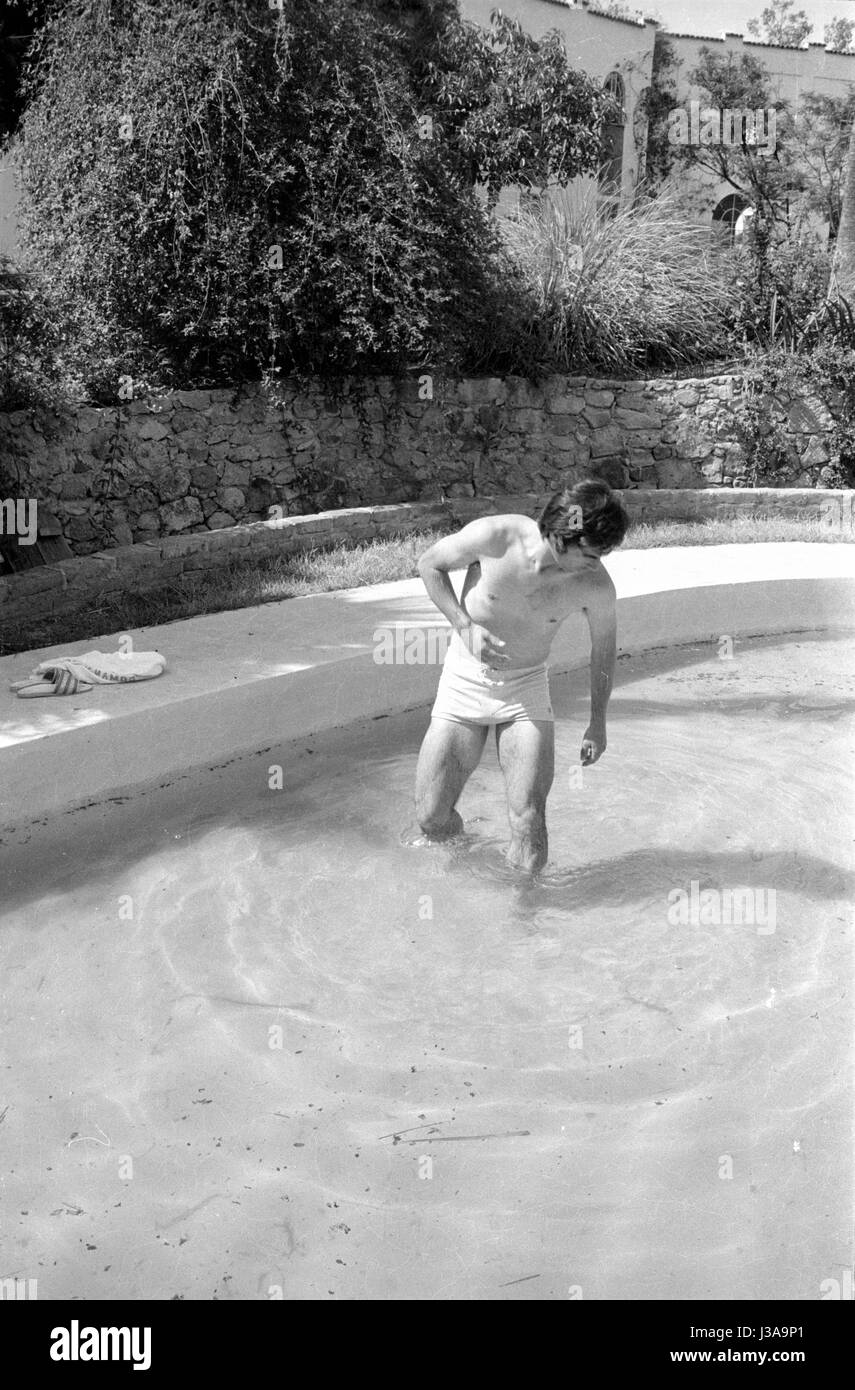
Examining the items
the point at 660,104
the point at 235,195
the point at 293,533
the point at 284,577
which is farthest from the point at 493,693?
the point at 660,104

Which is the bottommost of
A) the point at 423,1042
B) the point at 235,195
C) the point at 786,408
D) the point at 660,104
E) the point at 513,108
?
the point at 423,1042

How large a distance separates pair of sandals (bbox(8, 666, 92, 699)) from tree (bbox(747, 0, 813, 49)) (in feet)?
72.5

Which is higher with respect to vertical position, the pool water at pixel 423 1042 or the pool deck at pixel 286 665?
the pool deck at pixel 286 665

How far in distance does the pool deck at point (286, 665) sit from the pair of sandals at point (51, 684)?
0.21ft

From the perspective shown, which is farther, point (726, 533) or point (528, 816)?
point (726, 533)

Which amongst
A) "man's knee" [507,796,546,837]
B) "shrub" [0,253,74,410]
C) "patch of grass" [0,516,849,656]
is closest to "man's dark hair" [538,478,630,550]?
"man's knee" [507,796,546,837]

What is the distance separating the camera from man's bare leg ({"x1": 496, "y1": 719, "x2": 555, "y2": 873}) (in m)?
4.76

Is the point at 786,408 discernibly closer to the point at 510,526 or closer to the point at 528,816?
the point at 510,526

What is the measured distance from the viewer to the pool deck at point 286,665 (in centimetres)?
570

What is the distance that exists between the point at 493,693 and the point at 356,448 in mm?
7350

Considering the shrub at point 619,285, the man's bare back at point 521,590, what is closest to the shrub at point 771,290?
the shrub at point 619,285

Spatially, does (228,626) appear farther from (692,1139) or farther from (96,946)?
(692,1139)

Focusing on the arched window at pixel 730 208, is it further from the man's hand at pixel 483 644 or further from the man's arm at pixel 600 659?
the man's hand at pixel 483 644

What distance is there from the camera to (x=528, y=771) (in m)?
4.76
